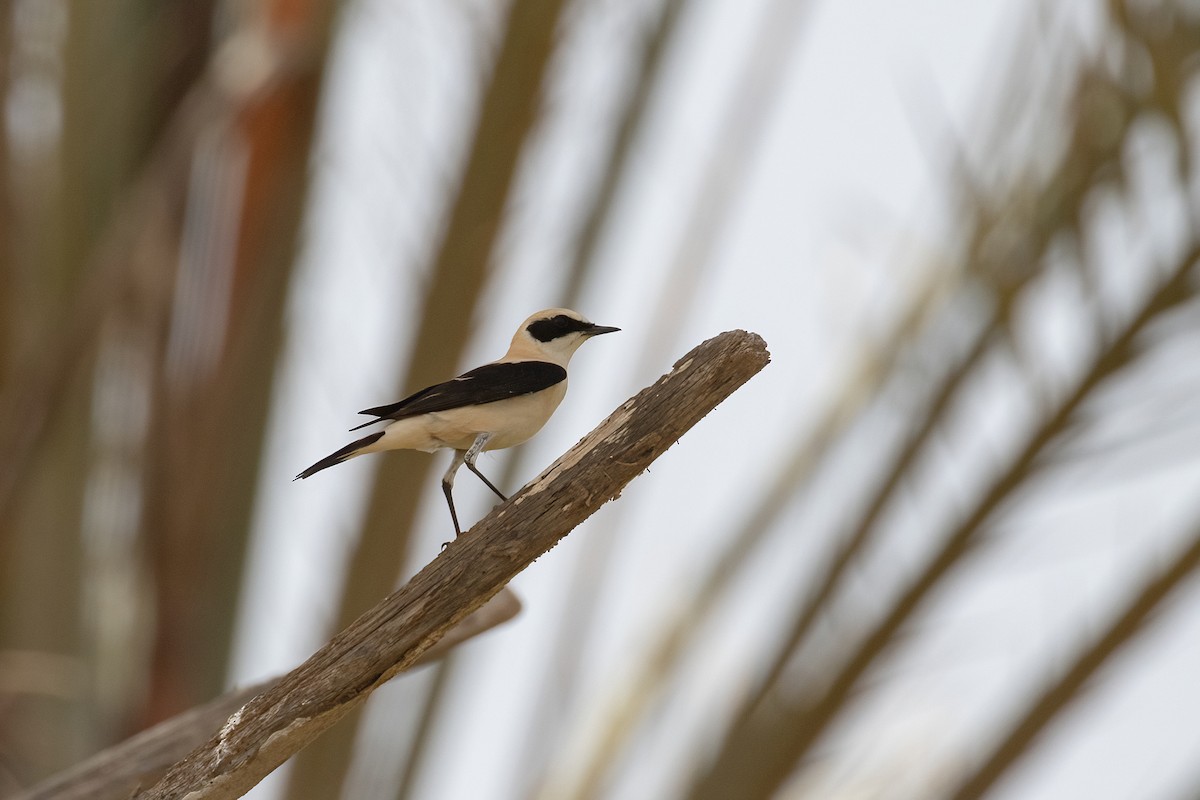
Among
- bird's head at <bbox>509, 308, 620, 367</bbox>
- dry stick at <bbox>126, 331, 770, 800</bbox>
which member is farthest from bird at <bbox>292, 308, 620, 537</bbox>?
dry stick at <bbox>126, 331, 770, 800</bbox>

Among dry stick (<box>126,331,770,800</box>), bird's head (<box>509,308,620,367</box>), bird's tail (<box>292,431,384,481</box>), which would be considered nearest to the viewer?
dry stick (<box>126,331,770,800</box>)

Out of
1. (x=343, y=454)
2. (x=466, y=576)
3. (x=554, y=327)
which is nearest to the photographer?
(x=466, y=576)

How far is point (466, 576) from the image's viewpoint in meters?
2.93

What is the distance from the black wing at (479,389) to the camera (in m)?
3.66

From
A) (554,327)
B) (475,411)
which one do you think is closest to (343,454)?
(475,411)

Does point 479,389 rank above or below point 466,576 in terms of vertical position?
above

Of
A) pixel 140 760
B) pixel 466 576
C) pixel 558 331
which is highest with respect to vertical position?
pixel 558 331

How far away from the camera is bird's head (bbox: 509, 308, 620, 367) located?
4207 millimetres

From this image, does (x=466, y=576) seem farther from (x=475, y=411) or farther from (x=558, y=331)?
(x=558, y=331)

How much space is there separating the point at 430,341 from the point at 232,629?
180 centimetres

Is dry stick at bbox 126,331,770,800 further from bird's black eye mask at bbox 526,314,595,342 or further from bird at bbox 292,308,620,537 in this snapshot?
bird's black eye mask at bbox 526,314,595,342

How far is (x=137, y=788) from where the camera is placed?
10.5 ft

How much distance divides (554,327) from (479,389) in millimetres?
613

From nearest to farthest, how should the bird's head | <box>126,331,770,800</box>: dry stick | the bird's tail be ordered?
1. <box>126,331,770,800</box>: dry stick
2. the bird's tail
3. the bird's head
